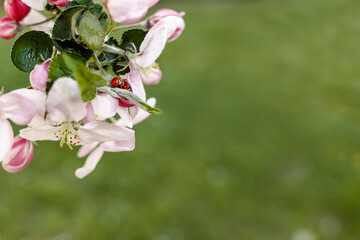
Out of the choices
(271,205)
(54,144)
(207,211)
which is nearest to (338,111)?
(271,205)

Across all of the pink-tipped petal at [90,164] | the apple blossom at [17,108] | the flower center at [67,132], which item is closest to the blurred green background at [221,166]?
the pink-tipped petal at [90,164]

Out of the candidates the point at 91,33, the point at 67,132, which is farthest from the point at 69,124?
the point at 91,33

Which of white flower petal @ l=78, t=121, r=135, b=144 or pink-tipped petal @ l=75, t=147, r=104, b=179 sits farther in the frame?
pink-tipped petal @ l=75, t=147, r=104, b=179

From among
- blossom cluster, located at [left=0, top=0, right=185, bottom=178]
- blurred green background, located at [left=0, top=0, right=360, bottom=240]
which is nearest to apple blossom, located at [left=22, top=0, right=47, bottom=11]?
blossom cluster, located at [left=0, top=0, right=185, bottom=178]

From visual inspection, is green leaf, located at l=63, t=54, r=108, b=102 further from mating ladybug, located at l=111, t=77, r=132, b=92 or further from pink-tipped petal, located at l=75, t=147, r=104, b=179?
pink-tipped petal, located at l=75, t=147, r=104, b=179

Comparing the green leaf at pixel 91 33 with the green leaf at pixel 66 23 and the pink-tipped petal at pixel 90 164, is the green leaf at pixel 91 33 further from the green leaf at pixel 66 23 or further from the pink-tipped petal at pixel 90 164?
the pink-tipped petal at pixel 90 164
